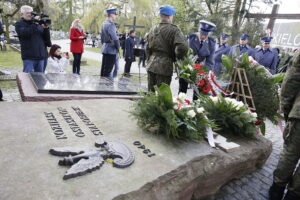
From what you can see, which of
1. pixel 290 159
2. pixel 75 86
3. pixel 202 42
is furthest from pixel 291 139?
pixel 202 42

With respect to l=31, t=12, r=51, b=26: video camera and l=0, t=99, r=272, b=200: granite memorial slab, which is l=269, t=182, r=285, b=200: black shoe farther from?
l=31, t=12, r=51, b=26: video camera

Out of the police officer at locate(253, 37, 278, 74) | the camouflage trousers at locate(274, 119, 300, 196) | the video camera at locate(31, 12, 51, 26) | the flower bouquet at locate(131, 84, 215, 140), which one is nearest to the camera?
the camouflage trousers at locate(274, 119, 300, 196)

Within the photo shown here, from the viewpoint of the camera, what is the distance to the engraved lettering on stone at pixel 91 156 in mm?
1643

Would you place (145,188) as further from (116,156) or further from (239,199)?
(239,199)

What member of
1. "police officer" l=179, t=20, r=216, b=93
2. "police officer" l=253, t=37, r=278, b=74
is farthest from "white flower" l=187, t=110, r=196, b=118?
"police officer" l=253, t=37, r=278, b=74

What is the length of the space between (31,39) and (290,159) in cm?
461

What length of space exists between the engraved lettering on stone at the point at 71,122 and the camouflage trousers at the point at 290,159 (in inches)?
75.3

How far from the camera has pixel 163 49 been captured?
3.63 metres

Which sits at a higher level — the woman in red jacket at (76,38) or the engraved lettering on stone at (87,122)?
the woman in red jacket at (76,38)

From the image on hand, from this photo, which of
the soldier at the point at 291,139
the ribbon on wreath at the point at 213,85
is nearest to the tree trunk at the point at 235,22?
the ribbon on wreath at the point at 213,85

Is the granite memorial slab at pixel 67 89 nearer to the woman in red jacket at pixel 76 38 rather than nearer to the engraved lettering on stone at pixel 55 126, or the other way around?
the engraved lettering on stone at pixel 55 126

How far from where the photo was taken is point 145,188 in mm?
1607

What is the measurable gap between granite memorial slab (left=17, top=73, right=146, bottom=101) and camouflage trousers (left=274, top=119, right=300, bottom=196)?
7.22 ft

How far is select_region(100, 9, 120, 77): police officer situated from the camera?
546cm
